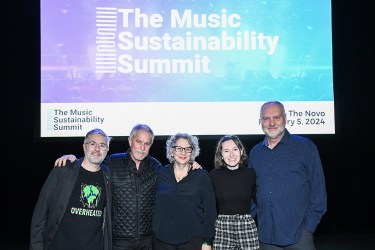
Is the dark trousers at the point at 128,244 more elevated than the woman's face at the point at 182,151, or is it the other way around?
the woman's face at the point at 182,151

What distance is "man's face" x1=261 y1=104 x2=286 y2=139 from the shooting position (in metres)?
2.49

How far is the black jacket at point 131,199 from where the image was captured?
244 centimetres

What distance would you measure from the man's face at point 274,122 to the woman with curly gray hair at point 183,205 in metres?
0.46

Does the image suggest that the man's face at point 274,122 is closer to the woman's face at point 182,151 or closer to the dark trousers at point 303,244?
the woman's face at point 182,151

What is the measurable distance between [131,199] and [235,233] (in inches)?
25.8

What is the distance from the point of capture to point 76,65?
3840mm

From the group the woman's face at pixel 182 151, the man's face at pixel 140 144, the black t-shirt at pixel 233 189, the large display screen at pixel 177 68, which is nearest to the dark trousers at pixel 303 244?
the black t-shirt at pixel 233 189

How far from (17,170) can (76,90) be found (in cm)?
119

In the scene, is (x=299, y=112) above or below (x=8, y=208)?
above

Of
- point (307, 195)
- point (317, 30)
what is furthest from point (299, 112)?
point (307, 195)

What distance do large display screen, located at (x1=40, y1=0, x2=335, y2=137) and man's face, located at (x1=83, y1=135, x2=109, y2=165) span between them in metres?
1.39

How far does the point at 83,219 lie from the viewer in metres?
2.28

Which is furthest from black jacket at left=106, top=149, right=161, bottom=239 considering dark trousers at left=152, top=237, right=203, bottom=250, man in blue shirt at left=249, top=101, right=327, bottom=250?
man in blue shirt at left=249, top=101, right=327, bottom=250

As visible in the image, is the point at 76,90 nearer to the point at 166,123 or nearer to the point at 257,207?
the point at 166,123
